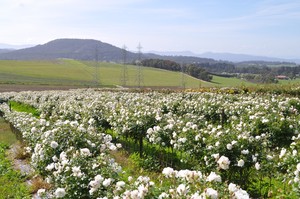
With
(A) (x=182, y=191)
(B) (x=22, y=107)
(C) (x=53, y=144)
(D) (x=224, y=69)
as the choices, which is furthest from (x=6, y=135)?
(D) (x=224, y=69)

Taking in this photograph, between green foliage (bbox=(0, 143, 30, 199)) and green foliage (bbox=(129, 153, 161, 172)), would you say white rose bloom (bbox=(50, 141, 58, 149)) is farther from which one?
green foliage (bbox=(129, 153, 161, 172))

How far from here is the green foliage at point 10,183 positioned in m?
8.07

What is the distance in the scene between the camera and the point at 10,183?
9.03m

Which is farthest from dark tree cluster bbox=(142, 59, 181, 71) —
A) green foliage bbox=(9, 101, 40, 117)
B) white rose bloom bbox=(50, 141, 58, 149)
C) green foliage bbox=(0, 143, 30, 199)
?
white rose bloom bbox=(50, 141, 58, 149)

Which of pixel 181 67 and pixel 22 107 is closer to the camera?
pixel 22 107

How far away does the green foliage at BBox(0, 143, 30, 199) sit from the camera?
26.5ft

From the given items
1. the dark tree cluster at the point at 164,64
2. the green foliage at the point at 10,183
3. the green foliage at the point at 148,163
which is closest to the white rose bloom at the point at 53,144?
the green foliage at the point at 10,183

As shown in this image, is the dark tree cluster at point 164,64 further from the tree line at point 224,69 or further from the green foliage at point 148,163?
the green foliage at point 148,163

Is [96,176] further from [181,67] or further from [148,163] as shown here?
[181,67]

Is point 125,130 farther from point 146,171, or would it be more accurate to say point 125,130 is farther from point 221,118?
point 221,118


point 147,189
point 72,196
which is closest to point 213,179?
point 147,189

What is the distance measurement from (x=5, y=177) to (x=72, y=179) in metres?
4.70

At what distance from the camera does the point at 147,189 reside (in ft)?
12.9

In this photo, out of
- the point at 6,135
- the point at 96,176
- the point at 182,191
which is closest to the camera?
the point at 182,191
